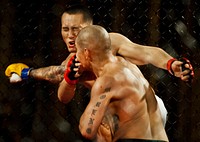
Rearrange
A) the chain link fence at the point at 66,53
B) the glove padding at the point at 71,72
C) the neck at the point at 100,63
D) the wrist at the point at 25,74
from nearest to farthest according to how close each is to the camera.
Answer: the neck at the point at 100,63 → the glove padding at the point at 71,72 → the wrist at the point at 25,74 → the chain link fence at the point at 66,53

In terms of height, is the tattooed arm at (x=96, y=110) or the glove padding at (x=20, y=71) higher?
the tattooed arm at (x=96, y=110)

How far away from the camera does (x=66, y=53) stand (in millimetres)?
2852

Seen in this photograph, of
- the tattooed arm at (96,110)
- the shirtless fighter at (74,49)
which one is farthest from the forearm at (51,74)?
the tattooed arm at (96,110)

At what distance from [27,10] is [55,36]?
262 mm

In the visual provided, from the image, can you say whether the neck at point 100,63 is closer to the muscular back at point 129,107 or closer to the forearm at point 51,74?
the muscular back at point 129,107

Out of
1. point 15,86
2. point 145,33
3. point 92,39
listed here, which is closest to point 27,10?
point 15,86

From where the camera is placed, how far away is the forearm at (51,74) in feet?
6.96

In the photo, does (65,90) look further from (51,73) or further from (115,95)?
(115,95)

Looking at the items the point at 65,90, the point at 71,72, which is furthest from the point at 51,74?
the point at 71,72

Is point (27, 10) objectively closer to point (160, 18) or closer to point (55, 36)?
point (55, 36)

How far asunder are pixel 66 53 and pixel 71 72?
0.96m

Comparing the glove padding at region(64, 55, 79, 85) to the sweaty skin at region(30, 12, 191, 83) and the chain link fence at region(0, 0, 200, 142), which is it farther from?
the chain link fence at region(0, 0, 200, 142)

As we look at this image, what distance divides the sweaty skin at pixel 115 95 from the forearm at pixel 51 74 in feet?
1.25

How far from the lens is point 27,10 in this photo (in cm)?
285
